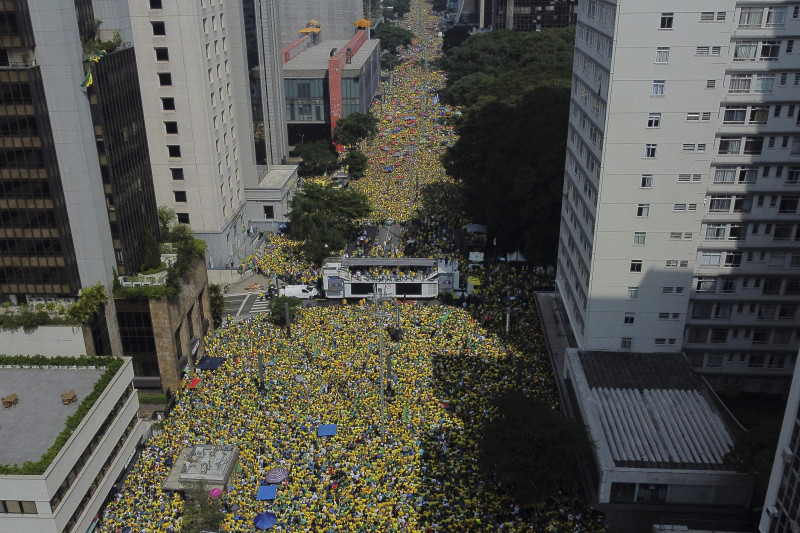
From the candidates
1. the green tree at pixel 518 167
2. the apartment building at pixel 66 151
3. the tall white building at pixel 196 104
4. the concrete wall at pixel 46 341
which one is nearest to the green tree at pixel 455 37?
the green tree at pixel 518 167

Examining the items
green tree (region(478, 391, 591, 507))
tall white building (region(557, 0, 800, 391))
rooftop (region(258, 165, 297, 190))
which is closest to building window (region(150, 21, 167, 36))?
rooftop (region(258, 165, 297, 190))

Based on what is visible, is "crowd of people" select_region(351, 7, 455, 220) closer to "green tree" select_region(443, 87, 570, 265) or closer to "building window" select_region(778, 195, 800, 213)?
"green tree" select_region(443, 87, 570, 265)

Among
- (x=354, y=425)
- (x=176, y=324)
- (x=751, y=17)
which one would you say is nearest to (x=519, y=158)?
(x=751, y=17)

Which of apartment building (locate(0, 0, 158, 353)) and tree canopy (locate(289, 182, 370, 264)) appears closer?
apartment building (locate(0, 0, 158, 353))

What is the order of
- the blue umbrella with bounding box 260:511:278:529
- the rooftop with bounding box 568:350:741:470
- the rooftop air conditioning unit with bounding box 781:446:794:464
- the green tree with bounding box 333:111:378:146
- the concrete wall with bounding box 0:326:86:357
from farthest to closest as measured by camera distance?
the green tree with bounding box 333:111:378:146
the concrete wall with bounding box 0:326:86:357
the rooftop with bounding box 568:350:741:470
the blue umbrella with bounding box 260:511:278:529
the rooftop air conditioning unit with bounding box 781:446:794:464

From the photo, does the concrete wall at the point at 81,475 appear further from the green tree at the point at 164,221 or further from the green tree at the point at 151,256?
the green tree at the point at 164,221

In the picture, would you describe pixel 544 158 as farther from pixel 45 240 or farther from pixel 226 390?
pixel 45 240
